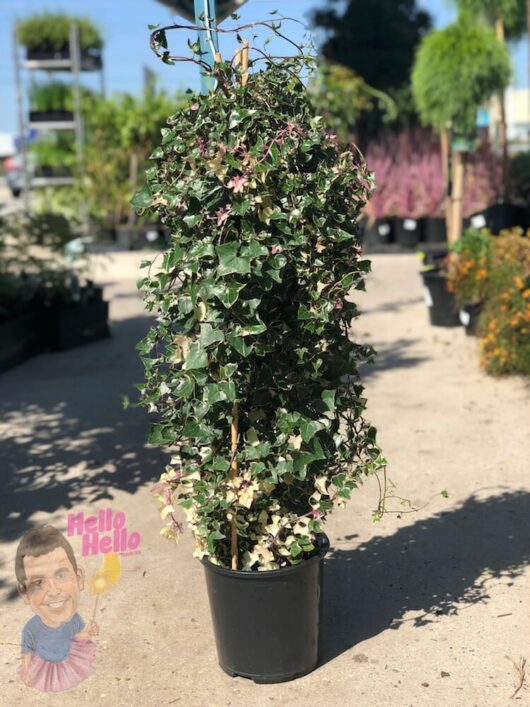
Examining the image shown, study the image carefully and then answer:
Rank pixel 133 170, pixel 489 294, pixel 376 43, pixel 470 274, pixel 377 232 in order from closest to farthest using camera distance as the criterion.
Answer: pixel 489 294 → pixel 470 274 → pixel 377 232 → pixel 133 170 → pixel 376 43

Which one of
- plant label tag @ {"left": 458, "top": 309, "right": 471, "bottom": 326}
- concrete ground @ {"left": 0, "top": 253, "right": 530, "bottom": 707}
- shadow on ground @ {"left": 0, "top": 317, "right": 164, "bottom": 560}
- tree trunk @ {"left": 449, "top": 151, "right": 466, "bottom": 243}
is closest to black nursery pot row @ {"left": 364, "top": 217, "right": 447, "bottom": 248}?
tree trunk @ {"left": 449, "top": 151, "right": 466, "bottom": 243}

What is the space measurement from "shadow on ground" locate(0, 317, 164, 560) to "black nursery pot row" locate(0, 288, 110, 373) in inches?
5.8

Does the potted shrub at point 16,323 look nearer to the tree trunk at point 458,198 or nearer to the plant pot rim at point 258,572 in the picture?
the tree trunk at point 458,198

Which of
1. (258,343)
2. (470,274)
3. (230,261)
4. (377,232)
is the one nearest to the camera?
(230,261)

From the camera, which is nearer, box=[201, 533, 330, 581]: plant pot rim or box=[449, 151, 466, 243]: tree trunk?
box=[201, 533, 330, 581]: plant pot rim

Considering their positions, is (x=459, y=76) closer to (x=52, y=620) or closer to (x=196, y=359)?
(x=196, y=359)

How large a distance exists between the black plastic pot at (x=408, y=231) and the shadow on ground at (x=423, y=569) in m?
11.6

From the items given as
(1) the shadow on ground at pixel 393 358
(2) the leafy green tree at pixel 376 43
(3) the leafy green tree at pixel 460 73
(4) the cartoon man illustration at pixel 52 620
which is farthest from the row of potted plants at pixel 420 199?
(4) the cartoon man illustration at pixel 52 620

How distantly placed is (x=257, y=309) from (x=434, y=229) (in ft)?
44.3

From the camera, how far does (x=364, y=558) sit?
12.6ft

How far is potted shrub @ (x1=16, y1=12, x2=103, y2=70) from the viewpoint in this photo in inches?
747

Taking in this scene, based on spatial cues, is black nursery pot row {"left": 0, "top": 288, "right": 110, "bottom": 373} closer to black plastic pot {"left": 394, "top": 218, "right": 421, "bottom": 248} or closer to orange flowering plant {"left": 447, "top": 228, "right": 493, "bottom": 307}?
orange flowering plant {"left": 447, "top": 228, "right": 493, "bottom": 307}

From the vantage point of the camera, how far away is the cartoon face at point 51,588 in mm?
3393

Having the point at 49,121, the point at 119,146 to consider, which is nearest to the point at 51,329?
the point at 119,146
